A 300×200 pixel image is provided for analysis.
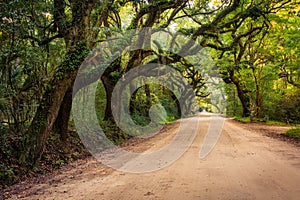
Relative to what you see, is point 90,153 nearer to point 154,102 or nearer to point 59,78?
point 59,78

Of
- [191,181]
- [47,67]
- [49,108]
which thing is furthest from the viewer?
[47,67]

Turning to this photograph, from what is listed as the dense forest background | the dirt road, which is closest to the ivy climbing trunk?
the dense forest background

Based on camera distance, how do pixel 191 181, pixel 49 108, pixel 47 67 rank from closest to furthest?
pixel 191 181 < pixel 49 108 < pixel 47 67

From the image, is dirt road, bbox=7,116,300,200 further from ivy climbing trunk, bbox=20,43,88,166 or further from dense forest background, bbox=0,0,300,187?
dense forest background, bbox=0,0,300,187

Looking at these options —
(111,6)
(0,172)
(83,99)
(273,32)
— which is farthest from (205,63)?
(0,172)

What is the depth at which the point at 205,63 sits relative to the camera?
29.1 meters

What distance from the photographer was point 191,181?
18.5 feet

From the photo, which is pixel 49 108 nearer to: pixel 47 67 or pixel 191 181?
pixel 47 67

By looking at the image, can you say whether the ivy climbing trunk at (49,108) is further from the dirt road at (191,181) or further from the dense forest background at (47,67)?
the dirt road at (191,181)

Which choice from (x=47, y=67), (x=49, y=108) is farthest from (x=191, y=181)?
(x=47, y=67)

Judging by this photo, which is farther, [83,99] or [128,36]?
[83,99]

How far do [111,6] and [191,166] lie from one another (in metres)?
6.69

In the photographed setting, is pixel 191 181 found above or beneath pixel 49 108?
beneath

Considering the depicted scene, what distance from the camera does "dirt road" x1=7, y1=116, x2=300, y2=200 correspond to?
190 inches
